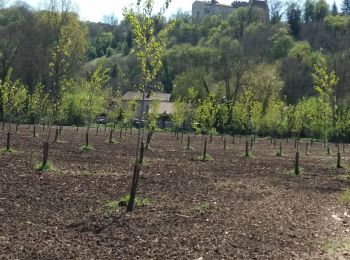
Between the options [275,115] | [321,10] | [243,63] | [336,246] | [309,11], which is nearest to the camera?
[336,246]

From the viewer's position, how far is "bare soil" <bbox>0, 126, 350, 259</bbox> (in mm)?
7562

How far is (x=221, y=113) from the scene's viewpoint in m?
48.5

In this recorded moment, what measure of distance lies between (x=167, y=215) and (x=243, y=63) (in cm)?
6732

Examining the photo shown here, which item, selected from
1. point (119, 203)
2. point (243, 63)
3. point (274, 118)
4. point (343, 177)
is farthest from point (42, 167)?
point (243, 63)

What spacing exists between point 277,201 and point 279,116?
44.6 metres

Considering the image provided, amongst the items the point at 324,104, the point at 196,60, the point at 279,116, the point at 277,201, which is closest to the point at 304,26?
the point at 196,60

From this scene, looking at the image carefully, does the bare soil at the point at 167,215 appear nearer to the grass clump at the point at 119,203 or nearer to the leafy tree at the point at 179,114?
the grass clump at the point at 119,203

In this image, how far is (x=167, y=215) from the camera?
10.0 meters

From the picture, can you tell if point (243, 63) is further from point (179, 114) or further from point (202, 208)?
point (202, 208)

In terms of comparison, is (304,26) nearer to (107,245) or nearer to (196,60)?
(196,60)

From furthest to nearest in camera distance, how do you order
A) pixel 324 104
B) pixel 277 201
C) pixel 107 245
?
pixel 324 104
pixel 277 201
pixel 107 245

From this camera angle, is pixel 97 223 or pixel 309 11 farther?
pixel 309 11

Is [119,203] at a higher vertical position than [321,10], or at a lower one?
lower

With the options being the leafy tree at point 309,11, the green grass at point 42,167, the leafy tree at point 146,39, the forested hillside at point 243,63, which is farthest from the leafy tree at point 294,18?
the leafy tree at point 146,39
